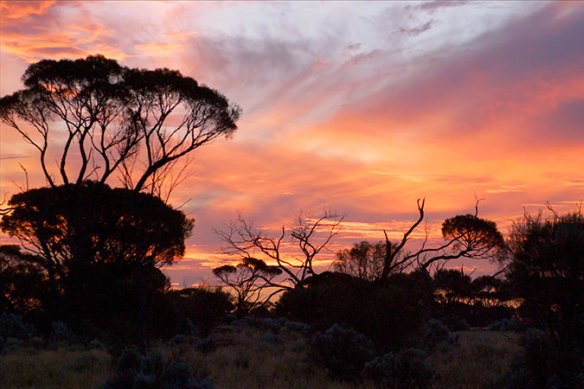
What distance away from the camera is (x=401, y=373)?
11.5m

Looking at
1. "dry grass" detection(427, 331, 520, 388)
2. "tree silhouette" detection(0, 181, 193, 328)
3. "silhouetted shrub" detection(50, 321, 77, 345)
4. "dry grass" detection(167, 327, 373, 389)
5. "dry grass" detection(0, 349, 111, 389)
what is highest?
"tree silhouette" detection(0, 181, 193, 328)

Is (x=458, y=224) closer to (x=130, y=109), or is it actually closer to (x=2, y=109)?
(x=130, y=109)

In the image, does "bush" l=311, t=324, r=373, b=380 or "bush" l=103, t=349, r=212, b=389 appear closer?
"bush" l=103, t=349, r=212, b=389

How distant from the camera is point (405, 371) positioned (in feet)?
37.7

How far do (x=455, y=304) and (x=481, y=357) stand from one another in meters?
31.1

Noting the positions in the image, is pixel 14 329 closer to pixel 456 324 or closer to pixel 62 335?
pixel 62 335

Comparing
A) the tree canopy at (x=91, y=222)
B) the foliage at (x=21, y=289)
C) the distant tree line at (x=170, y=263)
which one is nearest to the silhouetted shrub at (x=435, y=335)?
the distant tree line at (x=170, y=263)

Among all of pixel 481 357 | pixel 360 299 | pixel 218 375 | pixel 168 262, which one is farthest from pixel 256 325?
pixel 218 375

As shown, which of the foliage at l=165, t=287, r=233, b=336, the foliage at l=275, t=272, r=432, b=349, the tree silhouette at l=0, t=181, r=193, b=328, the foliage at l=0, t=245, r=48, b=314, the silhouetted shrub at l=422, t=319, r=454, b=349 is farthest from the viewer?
the tree silhouette at l=0, t=181, r=193, b=328

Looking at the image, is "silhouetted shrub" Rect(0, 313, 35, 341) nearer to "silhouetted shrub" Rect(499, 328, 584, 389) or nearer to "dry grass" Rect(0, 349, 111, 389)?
"dry grass" Rect(0, 349, 111, 389)

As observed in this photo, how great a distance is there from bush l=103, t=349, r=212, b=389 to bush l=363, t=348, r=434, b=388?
3.98 metres

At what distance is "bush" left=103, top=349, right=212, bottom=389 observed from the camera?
29.5ft

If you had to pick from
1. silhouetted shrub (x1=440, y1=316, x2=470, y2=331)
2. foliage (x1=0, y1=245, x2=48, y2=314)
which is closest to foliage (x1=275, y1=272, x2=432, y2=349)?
foliage (x1=0, y1=245, x2=48, y2=314)

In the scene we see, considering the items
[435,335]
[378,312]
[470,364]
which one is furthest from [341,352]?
[435,335]
